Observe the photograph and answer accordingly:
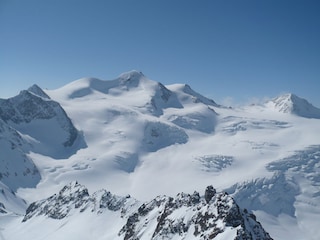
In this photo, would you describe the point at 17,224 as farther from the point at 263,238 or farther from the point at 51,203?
the point at 263,238

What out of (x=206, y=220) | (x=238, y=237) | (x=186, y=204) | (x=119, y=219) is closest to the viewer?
(x=238, y=237)

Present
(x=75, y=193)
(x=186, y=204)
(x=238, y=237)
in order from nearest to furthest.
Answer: (x=238, y=237) → (x=186, y=204) → (x=75, y=193)

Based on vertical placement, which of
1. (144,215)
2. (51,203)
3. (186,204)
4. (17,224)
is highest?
(186,204)

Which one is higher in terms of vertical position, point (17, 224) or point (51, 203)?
point (51, 203)

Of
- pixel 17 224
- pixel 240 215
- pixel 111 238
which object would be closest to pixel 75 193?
pixel 17 224

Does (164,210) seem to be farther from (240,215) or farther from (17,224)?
(17,224)

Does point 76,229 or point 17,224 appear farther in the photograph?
point 17,224
